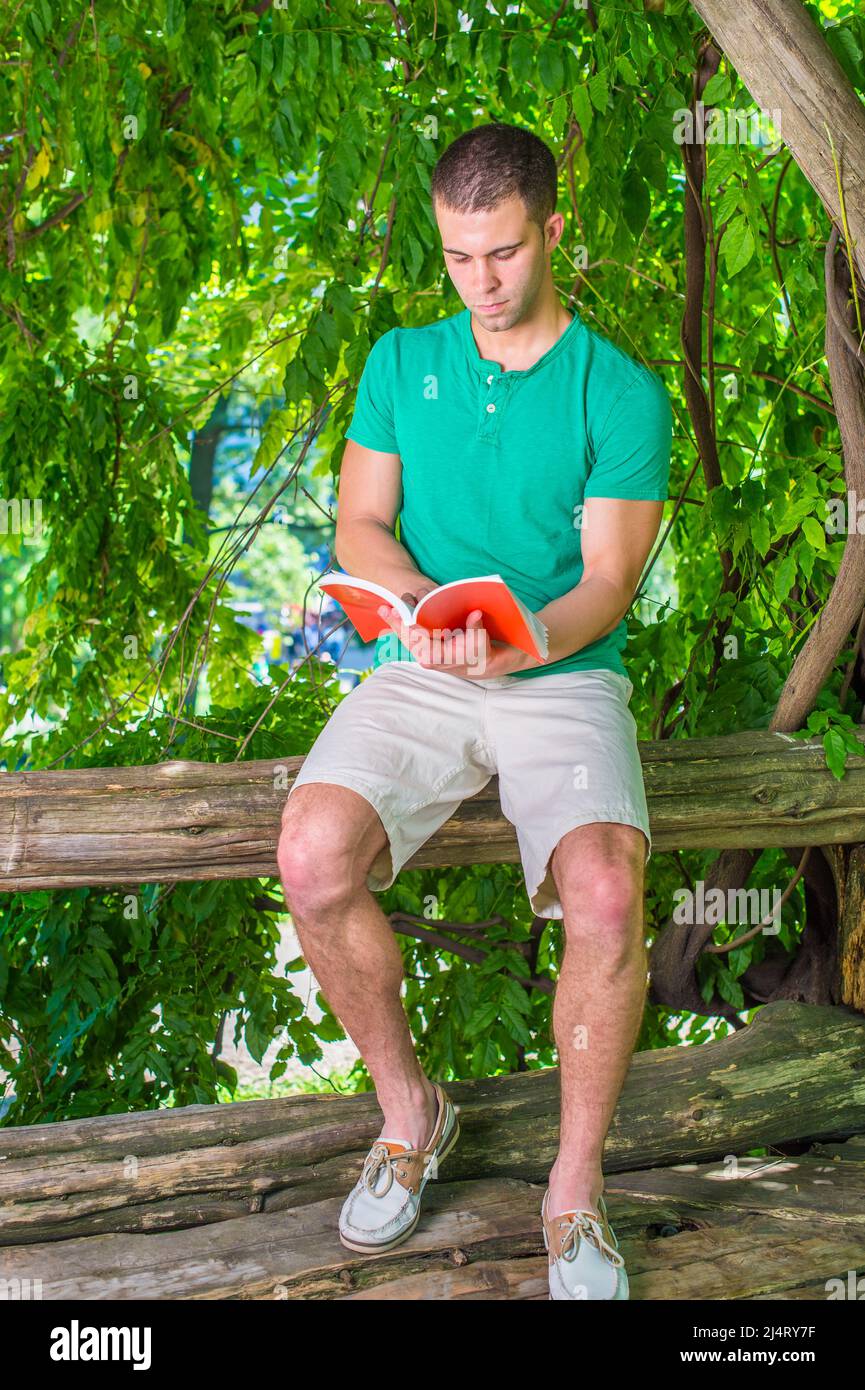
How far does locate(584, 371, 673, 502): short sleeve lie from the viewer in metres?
2.26

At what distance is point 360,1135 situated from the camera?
7.81 feet

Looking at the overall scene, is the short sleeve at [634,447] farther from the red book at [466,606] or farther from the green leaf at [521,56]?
the green leaf at [521,56]

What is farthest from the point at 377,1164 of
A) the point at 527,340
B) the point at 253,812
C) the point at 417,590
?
the point at 527,340

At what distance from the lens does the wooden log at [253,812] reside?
2.26 meters

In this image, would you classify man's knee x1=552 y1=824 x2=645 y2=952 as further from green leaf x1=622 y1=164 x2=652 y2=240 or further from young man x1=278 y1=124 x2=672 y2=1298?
green leaf x1=622 y1=164 x2=652 y2=240

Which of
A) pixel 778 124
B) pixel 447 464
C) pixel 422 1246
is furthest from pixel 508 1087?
pixel 778 124

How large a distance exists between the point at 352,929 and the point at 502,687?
48 cm

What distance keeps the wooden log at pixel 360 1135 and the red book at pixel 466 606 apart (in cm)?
93

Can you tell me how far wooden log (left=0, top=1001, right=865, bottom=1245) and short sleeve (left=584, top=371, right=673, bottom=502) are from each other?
111 centimetres

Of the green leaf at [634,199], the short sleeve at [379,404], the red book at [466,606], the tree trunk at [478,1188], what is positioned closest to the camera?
the red book at [466,606]

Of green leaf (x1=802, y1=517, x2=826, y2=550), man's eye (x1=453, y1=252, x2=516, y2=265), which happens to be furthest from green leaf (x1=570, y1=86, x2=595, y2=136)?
green leaf (x1=802, y1=517, x2=826, y2=550)

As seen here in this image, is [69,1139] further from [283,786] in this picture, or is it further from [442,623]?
[442,623]

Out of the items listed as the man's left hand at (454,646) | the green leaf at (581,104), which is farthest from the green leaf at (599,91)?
the man's left hand at (454,646)

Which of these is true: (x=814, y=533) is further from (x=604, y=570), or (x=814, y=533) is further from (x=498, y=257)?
(x=498, y=257)
